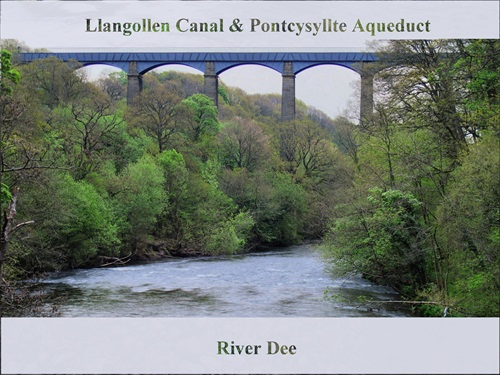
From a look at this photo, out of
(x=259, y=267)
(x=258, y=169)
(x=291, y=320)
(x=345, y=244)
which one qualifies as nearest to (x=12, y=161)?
(x=345, y=244)

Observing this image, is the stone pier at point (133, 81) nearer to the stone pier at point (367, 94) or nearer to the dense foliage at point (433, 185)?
the stone pier at point (367, 94)

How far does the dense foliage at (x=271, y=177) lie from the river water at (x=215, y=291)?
3.37ft

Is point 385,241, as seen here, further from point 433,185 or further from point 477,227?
point 477,227

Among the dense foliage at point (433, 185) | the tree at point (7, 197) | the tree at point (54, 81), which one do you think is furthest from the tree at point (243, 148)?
the tree at point (7, 197)

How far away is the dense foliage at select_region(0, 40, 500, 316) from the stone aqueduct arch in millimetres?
3324

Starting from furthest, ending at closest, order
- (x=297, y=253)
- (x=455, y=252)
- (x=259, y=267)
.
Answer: (x=297, y=253) → (x=259, y=267) → (x=455, y=252)

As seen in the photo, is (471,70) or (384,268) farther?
(384,268)

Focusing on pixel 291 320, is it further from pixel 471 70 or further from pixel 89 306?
pixel 89 306

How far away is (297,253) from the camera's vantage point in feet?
106

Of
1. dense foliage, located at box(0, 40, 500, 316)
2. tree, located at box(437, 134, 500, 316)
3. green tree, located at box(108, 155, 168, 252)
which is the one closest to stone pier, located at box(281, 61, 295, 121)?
dense foliage, located at box(0, 40, 500, 316)

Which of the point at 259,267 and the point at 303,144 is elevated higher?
the point at 303,144

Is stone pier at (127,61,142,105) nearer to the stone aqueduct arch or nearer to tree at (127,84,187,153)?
the stone aqueduct arch

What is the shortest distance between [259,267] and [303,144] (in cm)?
1861

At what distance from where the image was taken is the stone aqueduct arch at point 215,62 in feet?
143
